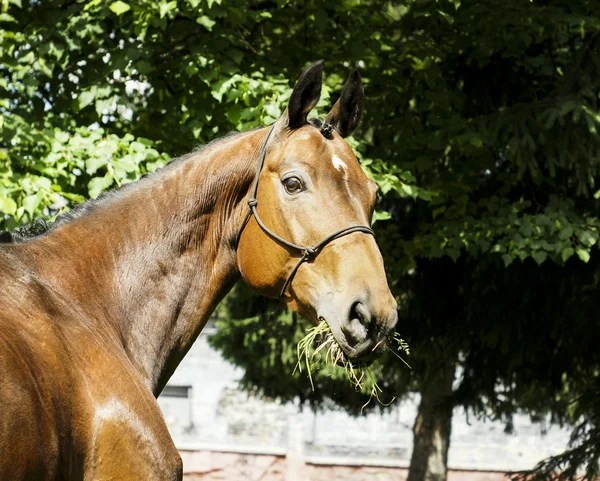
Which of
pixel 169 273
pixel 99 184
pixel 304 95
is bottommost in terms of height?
pixel 169 273

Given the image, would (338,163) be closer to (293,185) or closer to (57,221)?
(293,185)

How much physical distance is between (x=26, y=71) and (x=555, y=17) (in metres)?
4.29

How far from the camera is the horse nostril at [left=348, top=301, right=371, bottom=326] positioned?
289 centimetres

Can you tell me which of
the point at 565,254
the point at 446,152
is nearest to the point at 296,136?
the point at 565,254

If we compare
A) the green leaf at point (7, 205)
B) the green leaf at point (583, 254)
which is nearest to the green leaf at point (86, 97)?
the green leaf at point (7, 205)

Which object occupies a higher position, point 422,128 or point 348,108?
point 422,128

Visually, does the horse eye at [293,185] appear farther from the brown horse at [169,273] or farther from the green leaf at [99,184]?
the green leaf at [99,184]

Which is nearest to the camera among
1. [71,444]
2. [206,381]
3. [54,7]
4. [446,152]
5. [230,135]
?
[71,444]

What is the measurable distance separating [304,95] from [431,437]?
7.99 metres

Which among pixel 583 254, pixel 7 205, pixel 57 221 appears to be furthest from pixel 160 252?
pixel 583 254

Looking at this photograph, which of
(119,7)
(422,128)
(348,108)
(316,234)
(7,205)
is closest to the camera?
(316,234)

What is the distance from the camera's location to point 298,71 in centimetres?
723

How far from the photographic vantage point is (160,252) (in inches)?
129

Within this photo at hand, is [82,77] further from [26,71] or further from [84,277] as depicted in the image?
[84,277]
